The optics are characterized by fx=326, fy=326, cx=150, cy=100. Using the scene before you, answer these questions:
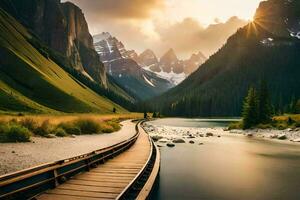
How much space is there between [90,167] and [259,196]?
9.70 m

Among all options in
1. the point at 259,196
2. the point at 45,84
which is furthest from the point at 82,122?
the point at 45,84

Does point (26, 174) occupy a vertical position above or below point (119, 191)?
above

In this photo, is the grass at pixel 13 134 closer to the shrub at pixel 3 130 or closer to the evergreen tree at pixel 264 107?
the shrub at pixel 3 130

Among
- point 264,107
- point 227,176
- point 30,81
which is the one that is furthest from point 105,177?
point 30,81

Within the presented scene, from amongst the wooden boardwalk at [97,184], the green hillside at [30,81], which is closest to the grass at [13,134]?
the wooden boardwalk at [97,184]

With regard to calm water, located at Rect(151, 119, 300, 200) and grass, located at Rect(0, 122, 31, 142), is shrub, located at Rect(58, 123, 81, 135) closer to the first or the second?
grass, located at Rect(0, 122, 31, 142)

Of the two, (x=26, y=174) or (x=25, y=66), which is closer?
(x=26, y=174)

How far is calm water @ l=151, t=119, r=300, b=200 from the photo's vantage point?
741 inches

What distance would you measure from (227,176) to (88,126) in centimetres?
2892

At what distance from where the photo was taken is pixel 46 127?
3797cm

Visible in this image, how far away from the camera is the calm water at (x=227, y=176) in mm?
18812

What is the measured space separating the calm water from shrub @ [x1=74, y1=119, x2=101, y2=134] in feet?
53.0

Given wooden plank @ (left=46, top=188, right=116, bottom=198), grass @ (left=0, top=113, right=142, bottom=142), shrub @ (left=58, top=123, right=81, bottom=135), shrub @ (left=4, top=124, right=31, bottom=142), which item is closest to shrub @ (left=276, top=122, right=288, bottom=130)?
grass @ (left=0, top=113, right=142, bottom=142)

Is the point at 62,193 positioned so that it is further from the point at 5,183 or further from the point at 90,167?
the point at 90,167
